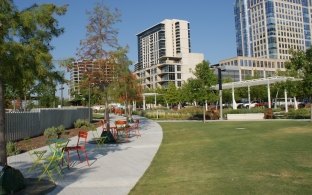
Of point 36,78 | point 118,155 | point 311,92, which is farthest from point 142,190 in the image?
point 311,92

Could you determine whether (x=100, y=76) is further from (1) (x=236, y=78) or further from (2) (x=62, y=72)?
(1) (x=236, y=78)

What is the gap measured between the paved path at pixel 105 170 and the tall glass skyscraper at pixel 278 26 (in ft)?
570

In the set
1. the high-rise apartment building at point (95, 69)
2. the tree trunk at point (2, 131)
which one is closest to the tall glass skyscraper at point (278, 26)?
the high-rise apartment building at point (95, 69)

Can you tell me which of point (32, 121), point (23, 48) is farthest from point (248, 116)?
point (23, 48)

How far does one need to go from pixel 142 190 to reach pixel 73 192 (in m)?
1.48

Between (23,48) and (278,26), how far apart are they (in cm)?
18525

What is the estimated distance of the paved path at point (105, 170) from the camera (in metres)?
8.34

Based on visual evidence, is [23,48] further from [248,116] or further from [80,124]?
[248,116]

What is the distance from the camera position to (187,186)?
799 cm

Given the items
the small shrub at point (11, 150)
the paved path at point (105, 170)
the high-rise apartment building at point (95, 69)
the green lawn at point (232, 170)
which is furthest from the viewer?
the high-rise apartment building at point (95, 69)

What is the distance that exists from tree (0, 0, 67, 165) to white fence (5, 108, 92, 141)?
1099 cm

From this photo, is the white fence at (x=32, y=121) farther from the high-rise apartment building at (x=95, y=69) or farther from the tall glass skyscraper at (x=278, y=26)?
the tall glass skyscraper at (x=278, y=26)

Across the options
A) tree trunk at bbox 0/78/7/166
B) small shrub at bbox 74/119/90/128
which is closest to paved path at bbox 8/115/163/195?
tree trunk at bbox 0/78/7/166

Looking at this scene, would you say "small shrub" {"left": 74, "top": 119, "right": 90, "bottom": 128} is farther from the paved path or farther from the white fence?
the paved path
